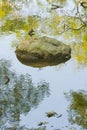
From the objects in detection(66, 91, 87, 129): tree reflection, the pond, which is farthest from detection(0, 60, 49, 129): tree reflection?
detection(66, 91, 87, 129): tree reflection

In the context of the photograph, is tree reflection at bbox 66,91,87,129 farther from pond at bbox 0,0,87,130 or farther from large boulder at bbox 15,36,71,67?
large boulder at bbox 15,36,71,67

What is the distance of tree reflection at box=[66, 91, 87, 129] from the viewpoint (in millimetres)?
8609

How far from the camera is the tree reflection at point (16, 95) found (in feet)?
29.2

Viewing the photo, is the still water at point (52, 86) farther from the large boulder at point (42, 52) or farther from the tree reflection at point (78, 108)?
the large boulder at point (42, 52)

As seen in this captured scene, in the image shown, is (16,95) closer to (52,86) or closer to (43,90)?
(43,90)

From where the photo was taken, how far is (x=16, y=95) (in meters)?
9.91

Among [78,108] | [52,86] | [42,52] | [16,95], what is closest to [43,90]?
[52,86]

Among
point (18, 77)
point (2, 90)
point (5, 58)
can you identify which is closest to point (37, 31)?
point (5, 58)

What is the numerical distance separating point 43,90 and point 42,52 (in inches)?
93.6

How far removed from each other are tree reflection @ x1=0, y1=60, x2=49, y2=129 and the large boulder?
98cm

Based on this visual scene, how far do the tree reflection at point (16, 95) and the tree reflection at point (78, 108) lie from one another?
30.0 inches

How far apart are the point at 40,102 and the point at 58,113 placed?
79 centimetres

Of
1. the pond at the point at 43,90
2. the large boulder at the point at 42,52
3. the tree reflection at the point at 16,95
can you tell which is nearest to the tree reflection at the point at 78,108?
the pond at the point at 43,90

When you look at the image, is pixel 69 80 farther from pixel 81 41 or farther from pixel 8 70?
pixel 81 41
